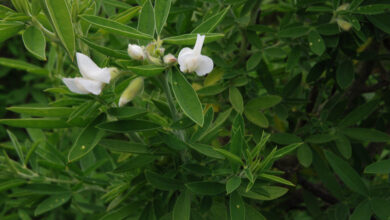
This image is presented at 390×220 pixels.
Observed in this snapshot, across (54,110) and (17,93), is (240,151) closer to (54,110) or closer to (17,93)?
(54,110)

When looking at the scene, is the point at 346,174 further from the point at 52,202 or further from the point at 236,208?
the point at 52,202

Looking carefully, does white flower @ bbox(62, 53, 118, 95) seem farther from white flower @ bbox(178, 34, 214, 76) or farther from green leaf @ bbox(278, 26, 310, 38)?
green leaf @ bbox(278, 26, 310, 38)

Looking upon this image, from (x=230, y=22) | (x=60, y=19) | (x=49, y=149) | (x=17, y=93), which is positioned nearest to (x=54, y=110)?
(x=60, y=19)

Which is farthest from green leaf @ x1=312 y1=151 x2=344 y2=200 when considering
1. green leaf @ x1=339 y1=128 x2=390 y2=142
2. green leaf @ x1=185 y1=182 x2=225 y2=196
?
green leaf @ x1=185 y1=182 x2=225 y2=196

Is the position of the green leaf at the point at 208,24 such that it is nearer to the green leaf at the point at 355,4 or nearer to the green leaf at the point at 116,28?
the green leaf at the point at 116,28

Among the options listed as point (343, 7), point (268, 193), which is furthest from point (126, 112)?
point (343, 7)

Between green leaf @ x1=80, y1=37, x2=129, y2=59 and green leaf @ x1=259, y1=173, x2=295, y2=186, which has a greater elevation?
green leaf @ x1=80, y1=37, x2=129, y2=59

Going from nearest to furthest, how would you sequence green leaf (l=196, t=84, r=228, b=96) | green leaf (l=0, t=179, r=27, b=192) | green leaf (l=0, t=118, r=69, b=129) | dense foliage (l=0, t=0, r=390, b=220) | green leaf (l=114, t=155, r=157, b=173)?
dense foliage (l=0, t=0, r=390, b=220)
green leaf (l=0, t=118, r=69, b=129)
green leaf (l=114, t=155, r=157, b=173)
green leaf (l=0, t=179, r=27, b=192)
green leaf (l=196, t=84, r=228, b=96)
